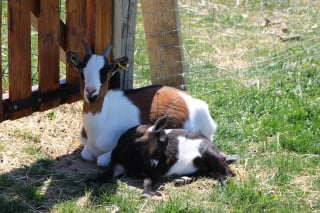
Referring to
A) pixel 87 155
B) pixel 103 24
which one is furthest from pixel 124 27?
pixel 87 155

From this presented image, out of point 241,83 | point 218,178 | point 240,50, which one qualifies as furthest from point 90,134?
point 240,50

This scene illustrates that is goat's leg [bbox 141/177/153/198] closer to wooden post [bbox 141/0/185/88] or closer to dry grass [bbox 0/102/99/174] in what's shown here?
dry grass [bbox 0/102/99/174]

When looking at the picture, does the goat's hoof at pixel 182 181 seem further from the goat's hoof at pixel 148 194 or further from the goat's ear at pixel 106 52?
the goat's ear at pixel 106 52

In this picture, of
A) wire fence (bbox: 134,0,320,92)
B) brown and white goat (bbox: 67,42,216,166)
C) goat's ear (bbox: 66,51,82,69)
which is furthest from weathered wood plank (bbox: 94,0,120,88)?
wire fence (bbox: 134,0,320,92)

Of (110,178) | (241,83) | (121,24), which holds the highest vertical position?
(121,24)

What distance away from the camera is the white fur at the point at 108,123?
19.4ft

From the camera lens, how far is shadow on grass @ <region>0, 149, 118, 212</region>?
16.6 feet

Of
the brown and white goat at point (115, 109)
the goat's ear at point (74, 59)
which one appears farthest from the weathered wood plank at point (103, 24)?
the goat's ear at point (74, 59)

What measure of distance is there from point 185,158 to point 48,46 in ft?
4.62

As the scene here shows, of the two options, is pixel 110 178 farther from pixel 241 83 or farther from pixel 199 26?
pixel 199 26

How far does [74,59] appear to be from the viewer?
18.5ft

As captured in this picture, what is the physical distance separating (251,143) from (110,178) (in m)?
1.44

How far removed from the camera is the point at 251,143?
629 centimetres

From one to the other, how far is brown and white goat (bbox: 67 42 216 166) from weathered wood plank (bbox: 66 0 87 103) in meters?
0.24
